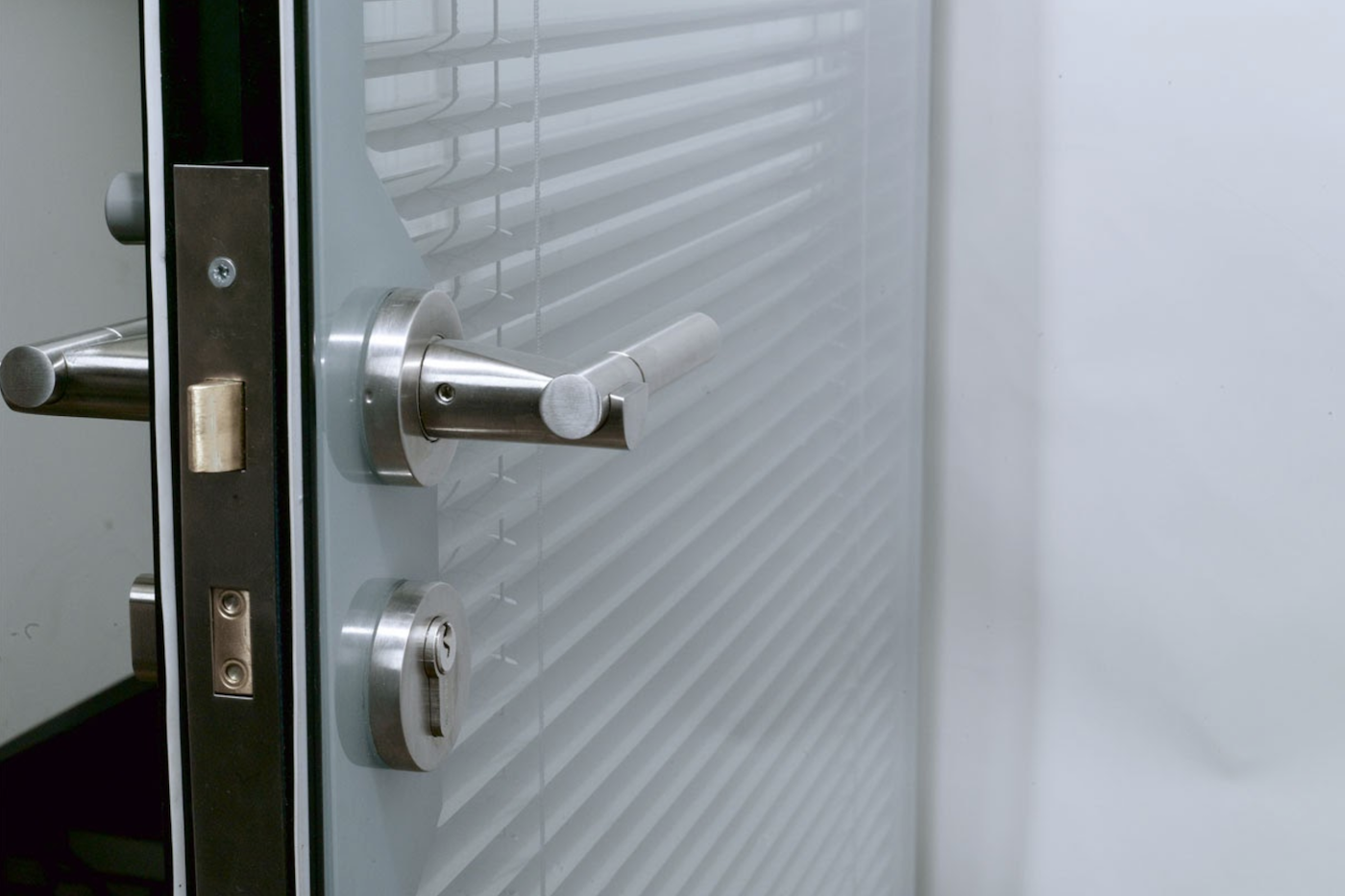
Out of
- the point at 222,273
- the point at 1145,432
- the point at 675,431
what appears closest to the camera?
the point at 222,273

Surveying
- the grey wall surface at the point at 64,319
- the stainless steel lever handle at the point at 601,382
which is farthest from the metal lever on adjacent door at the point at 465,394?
the grey wall surface at the point at 64,319

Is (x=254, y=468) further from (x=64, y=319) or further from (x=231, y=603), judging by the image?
(x=64, y=319)

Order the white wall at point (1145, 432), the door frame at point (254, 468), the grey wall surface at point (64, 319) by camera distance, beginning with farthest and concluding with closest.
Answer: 1. the white wall at point (1145, 432)
2. the grey wall surface at point (64, 319)
3. the door frame at point (254, 468)

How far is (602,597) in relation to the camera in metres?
0.74

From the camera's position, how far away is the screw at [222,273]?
427mm

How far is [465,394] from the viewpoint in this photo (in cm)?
47

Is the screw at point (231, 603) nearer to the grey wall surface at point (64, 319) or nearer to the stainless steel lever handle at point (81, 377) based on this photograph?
the stainless steel lever handle at point (81, 377)

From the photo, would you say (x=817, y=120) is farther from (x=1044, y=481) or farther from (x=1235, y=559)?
(x=1235, y=559)

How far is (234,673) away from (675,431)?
1.36 ft

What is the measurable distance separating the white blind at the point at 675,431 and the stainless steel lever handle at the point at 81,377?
117 mm

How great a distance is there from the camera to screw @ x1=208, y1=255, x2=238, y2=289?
43cm

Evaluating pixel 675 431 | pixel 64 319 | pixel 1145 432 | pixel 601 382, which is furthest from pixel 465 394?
pixel 1145 432

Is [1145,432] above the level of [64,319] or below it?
below

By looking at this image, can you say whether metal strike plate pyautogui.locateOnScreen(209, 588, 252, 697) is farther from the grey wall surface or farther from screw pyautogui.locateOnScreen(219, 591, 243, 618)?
the grey wall surface
